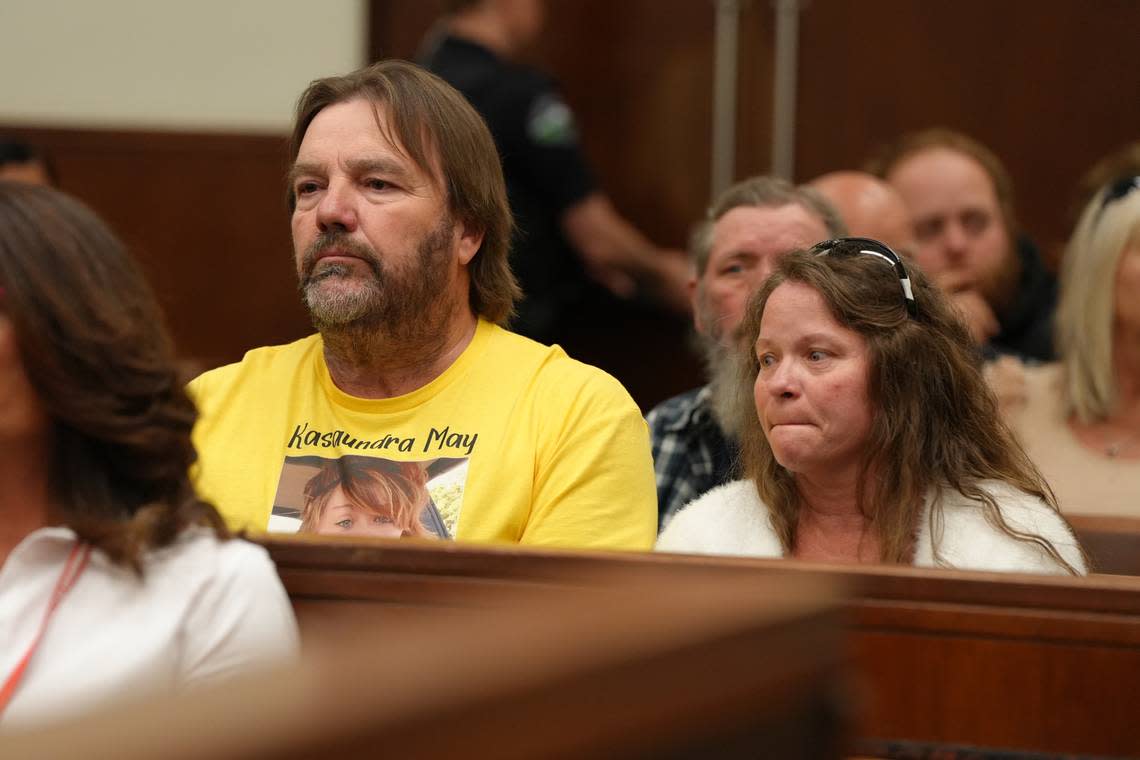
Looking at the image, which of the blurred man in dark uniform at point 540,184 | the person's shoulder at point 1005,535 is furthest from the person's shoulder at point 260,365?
the blurred man in dark uniform at point 540,184

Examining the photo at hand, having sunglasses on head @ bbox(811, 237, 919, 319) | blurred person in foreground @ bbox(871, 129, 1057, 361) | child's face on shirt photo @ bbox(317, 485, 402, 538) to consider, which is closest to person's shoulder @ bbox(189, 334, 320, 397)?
child's face on shirt photo @ bbox(317, 485, 402, 538)

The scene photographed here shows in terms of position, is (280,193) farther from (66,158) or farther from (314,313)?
(314,313)

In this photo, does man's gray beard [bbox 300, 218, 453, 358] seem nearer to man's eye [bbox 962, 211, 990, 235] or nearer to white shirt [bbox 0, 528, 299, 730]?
white shirt [bbox 0, 528, 299, 730]

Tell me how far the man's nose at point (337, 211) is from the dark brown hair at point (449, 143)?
3.9 inches

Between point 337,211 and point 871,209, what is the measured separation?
1.23m

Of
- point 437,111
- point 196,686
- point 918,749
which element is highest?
point 437,111

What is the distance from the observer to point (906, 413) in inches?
84.7

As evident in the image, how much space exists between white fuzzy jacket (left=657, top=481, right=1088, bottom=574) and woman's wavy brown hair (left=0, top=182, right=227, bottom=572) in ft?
2.63

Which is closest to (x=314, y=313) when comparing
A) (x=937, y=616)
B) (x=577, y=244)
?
(x=937, y=616)

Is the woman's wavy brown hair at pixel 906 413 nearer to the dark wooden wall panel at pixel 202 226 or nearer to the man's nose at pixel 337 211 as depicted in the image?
the man's nose at pixel 337 211

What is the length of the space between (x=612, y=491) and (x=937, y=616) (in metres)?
0.57

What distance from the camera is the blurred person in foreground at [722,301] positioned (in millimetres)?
2631

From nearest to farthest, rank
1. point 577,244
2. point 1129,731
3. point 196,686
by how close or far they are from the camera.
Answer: point 196,686
point 1129,731
point 577,244

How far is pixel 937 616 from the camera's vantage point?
1615 millimetres
